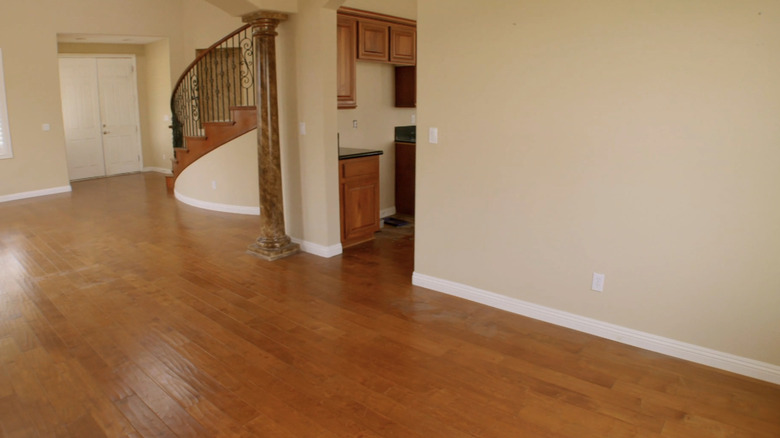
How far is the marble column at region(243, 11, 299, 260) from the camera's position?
4801 millimetres

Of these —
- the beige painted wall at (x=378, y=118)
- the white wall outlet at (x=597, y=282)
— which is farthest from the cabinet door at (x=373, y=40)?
the white wall outlet at (x=597, y=282)

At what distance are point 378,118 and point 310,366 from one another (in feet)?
13.3

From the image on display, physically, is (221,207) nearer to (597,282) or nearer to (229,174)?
(229,174)

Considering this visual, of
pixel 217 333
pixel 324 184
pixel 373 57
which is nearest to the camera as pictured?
pixel 217 333

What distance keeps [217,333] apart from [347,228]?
2.15 metres

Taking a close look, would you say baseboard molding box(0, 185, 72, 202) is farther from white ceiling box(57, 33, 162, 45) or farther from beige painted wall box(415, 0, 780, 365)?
beige painted wall box(415, 0, 780, 365)

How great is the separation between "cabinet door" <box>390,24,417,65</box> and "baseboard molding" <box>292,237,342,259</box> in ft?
7.92

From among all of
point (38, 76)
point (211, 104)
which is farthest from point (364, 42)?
point (38, 76)

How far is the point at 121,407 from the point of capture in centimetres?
265

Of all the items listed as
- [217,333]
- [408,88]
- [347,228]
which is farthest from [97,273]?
[408,88]

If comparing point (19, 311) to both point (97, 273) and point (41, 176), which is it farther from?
point (41, 176)

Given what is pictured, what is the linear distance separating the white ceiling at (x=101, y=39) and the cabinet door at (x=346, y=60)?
5129 mm

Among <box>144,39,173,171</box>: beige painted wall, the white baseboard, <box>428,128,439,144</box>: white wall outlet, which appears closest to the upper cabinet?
the white baseboard

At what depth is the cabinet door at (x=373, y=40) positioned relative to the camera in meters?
5.72
